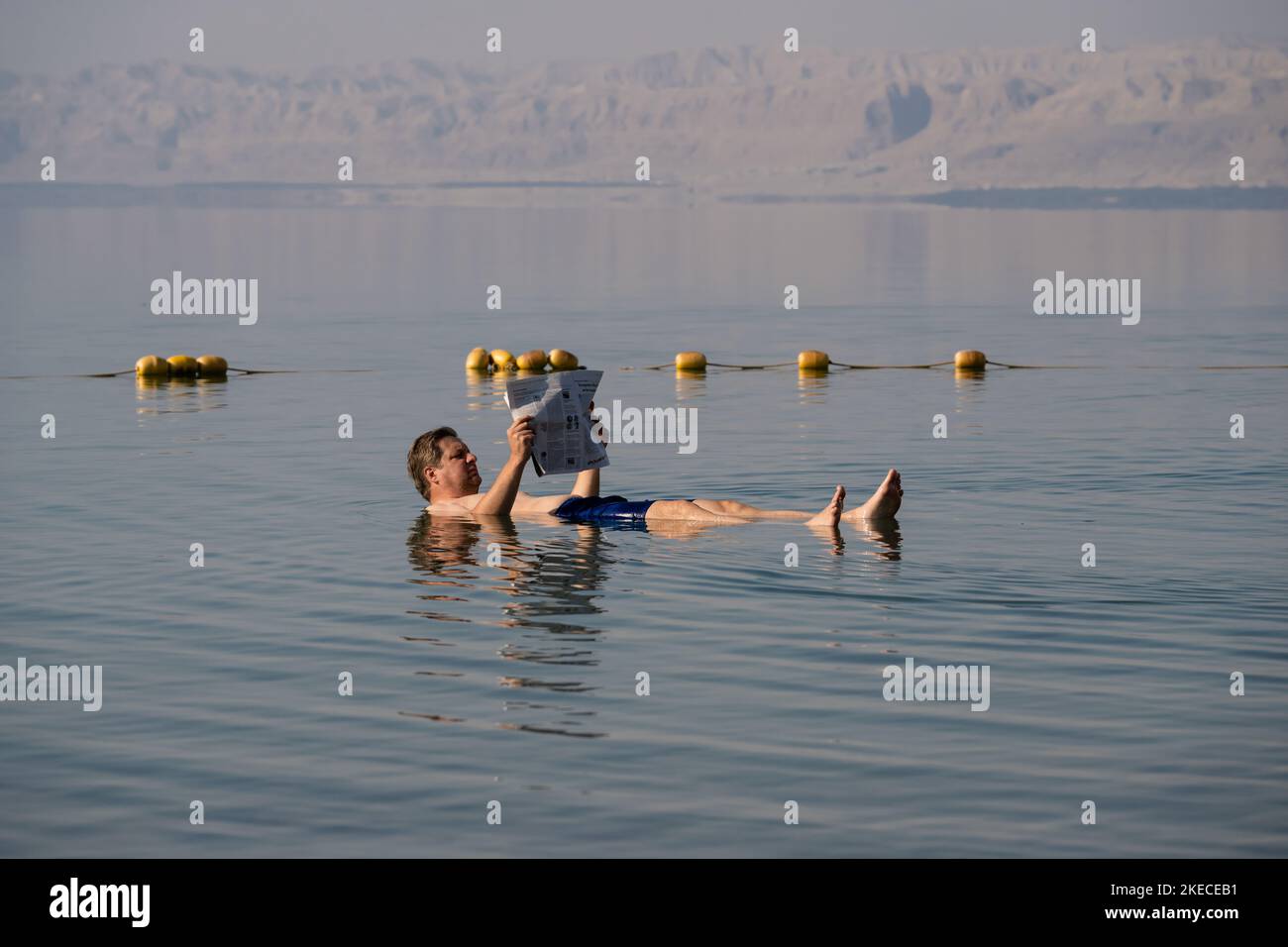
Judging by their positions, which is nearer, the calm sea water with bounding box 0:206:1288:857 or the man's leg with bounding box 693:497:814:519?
the calm sea water with bounding box 0:206:1288:857

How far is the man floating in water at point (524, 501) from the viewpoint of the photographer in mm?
17359

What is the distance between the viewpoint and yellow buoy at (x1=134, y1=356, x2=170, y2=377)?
110ft

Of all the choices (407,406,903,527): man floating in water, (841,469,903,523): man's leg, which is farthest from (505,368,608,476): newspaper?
(841,469,903,523): man's leg

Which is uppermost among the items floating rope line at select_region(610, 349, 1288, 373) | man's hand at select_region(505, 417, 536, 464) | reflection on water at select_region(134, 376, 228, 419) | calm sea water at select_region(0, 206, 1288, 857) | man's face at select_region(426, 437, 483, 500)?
floating rope line at select_region(610, 349, 1288, 373)

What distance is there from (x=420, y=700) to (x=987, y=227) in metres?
142

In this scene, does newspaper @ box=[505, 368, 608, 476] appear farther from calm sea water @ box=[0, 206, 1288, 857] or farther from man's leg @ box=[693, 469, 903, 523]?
man's leg @ box=[693, 469, 903, 523]

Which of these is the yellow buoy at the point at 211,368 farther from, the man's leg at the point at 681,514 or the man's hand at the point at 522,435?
the man's hand at the point at 522,435

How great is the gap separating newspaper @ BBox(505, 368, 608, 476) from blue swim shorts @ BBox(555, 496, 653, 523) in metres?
0.91

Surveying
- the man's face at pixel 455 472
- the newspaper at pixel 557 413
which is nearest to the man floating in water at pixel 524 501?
the man's face at pixel 455 472

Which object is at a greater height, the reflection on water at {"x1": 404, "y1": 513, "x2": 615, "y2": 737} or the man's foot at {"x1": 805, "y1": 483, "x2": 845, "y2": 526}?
the man's foot at {"x1": 805, "y1": 483, "x2": 845, "y2": 526}

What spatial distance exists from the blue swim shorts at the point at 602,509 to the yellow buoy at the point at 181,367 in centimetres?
1775

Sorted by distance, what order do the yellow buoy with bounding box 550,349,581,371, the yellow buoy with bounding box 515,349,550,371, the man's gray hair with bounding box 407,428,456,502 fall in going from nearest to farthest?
the man's gray hair with bounding box 407,428,456,502, the yellow buoy with bounding box 515,349,550,371, the yellow buoy with bounding box 550,349,581,371
